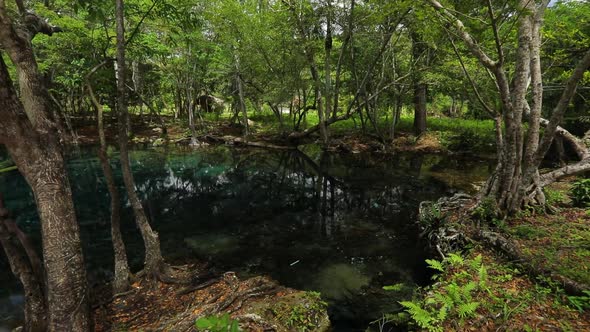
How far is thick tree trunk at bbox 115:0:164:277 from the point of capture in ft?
18.0

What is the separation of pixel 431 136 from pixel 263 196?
720 inches

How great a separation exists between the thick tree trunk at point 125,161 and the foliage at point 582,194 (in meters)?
11.1

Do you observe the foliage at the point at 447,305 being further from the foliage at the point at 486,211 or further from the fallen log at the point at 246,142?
the fallen log at the point at 246,142

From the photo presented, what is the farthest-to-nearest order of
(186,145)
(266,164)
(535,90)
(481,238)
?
(186,145), (266,164), (535,90), (481,238)

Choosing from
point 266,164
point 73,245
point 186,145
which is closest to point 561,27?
point 73,245

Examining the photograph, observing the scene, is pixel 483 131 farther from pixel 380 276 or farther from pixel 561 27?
pixel 380 276

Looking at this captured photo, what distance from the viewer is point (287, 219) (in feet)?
36.2

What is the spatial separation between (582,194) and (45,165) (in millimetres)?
12218

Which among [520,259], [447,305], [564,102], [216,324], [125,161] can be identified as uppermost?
[564,102]

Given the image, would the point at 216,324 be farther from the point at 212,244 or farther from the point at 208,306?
the point at 212,244

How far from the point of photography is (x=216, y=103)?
42781mm

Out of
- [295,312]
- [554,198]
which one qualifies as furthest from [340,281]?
[554,198]

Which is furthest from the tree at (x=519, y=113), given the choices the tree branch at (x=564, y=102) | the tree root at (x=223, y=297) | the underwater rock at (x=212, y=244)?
the underwater rock at (x=212, y=244)

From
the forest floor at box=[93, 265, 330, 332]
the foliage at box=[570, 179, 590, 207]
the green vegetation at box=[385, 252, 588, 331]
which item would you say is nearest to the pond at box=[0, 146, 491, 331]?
the forest floor at box=[93, 265, 330, 332]
